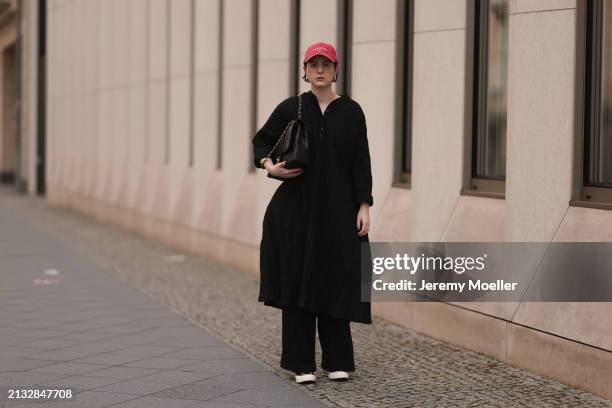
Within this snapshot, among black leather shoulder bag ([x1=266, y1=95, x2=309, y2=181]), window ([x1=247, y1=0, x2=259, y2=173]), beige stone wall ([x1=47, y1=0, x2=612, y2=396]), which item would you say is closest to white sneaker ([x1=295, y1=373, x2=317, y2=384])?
black leather shoulder bag ([x1=266, y1=95, x2=309, y2=181])

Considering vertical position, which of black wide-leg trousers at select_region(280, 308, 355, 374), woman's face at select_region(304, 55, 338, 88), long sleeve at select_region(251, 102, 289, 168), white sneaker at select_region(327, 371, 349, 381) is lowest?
white sneaker at select_region(327, 371, 349, 381)

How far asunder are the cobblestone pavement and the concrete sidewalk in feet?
0.67

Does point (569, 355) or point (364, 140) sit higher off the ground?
point (364, 140)

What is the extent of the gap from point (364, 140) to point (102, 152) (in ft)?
52.4

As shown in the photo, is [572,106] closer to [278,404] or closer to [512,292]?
[512,292]

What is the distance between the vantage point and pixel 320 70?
6742 millimetres

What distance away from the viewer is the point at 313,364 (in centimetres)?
688

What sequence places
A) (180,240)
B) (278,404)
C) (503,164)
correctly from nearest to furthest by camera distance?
(278,404) < (503,164) < (180,240)

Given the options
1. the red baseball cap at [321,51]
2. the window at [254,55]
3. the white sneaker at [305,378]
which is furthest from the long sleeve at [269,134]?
the window at [254,55]

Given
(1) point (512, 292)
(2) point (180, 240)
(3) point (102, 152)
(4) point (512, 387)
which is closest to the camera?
(4) point (512, 387)

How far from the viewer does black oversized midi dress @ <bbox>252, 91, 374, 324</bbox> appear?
680cm

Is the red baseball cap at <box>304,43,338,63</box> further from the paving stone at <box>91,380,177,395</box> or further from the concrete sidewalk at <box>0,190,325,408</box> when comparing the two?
the paving stone at <box>91,380,177,395</box>

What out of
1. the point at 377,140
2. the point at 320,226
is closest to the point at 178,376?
the point at 320,226

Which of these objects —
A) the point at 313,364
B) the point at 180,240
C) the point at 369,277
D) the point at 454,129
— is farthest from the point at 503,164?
the point at 180,240
